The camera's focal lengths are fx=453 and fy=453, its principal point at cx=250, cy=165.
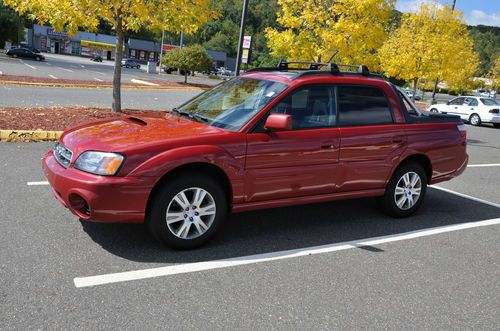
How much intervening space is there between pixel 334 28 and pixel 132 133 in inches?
387

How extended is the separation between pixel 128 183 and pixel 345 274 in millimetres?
2056

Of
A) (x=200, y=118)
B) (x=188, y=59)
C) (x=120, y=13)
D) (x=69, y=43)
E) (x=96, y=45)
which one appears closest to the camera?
(x=200, y=118)

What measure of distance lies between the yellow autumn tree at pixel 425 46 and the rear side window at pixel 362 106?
733 inches

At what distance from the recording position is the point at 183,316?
Answer: 3148 mm

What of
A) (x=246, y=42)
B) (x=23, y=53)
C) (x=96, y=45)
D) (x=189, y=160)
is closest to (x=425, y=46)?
(x=246, y=42)

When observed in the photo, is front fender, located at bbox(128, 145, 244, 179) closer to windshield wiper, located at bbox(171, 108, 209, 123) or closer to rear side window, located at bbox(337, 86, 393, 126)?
windshield wiper, located at bbox(171, 108, 209, 123)

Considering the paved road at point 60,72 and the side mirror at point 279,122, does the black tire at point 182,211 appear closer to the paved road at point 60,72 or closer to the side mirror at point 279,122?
the side mirror at point 279,122

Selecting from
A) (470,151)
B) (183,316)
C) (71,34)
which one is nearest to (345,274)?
(183,316)

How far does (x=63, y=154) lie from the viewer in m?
4.29

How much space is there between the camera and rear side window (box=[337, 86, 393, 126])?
16.8 feet

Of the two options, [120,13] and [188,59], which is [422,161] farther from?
[188,59]

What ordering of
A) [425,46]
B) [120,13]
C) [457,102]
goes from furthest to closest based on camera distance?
1. [457,102]
2. [425,46]
3. [120,13]

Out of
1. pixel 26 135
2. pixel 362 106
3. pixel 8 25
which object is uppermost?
pixel 8 25

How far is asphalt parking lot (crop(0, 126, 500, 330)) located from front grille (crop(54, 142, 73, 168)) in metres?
0.72
